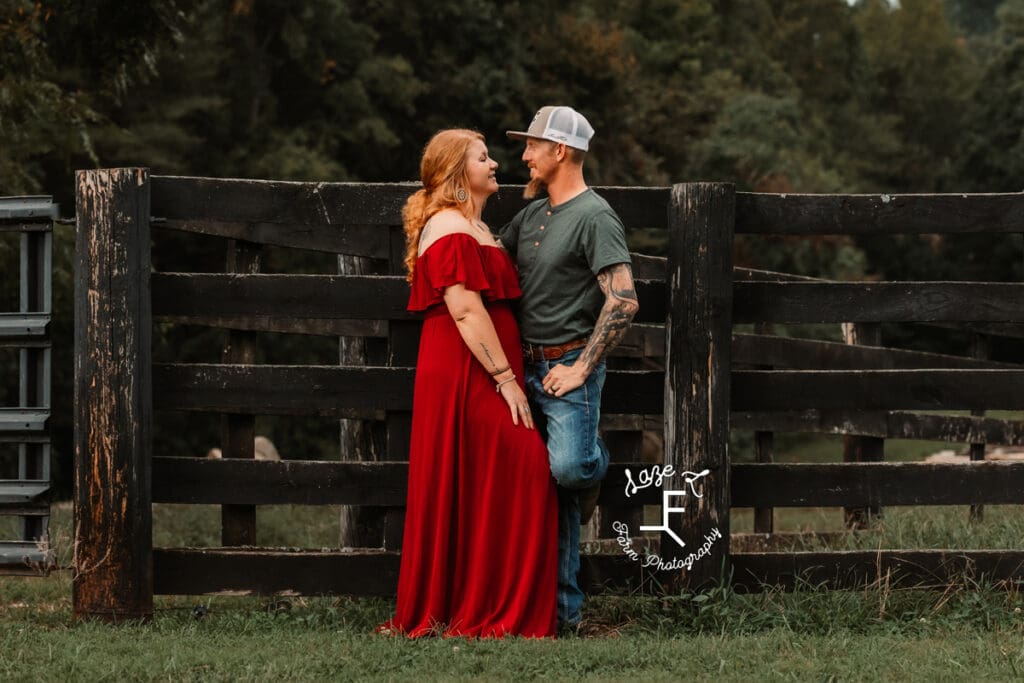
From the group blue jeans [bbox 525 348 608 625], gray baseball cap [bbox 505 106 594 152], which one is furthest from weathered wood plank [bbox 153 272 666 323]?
gray baseball cap [bbox 505 106 594 152]

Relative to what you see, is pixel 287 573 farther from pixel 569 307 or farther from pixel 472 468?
pixel 569 307

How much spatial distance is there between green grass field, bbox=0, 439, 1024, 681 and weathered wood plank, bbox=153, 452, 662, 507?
515 mm

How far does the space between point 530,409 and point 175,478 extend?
1.56 meters

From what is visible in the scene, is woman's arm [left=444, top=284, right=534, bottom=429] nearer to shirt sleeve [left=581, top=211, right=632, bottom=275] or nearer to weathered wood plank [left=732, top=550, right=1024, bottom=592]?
shirt sleeve [left=581, top=211, right=632, bottom=275]

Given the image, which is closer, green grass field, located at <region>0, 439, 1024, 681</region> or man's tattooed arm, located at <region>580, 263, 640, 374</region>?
green grass field, located at <region>0, 439, 1024, 681</region>

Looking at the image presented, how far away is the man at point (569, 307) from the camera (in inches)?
221

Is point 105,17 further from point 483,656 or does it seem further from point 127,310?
point 483,656

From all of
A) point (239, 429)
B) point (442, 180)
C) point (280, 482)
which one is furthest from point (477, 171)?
point (239, 429)

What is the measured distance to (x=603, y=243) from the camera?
18.3 feet

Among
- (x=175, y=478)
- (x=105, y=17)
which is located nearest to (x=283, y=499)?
(x=175, y=478)

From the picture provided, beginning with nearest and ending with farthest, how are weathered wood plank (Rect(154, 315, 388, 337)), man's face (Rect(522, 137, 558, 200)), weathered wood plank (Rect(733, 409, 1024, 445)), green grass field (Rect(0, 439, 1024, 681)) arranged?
1. green grass field (Rect(0, 439, 1024, 681))
2. man's face (Rect(522, 137, 558, 200))
3. weathered wood plank (Rect(154, 315, 388, 337))
4. weathered wood plank (Rect(733, 409, 1024, 445))

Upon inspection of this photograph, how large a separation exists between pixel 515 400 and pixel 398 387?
0.65 metres

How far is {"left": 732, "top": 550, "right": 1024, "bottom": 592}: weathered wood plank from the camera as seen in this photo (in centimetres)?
617

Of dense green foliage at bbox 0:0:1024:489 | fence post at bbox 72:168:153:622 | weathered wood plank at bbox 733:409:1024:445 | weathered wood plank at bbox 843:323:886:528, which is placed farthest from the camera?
dense green foliage at bbox 0:0:1024:489
